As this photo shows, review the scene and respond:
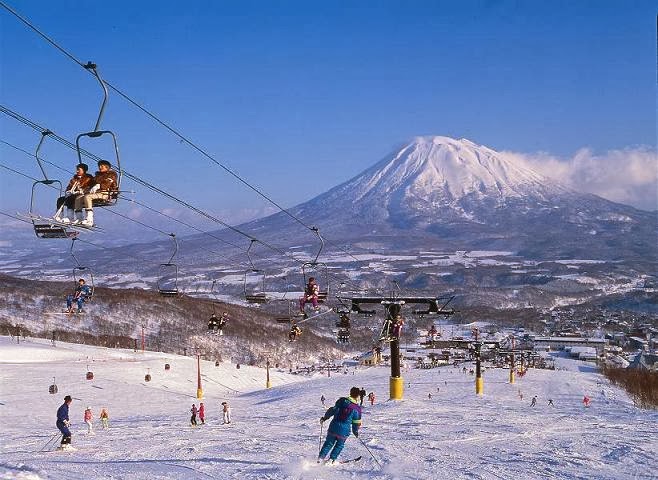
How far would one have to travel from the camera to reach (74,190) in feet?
35.5

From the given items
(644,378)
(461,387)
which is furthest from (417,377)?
(644,378)

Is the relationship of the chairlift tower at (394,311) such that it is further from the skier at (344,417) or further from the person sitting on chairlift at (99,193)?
the person sitting on chairlift at (99,193)

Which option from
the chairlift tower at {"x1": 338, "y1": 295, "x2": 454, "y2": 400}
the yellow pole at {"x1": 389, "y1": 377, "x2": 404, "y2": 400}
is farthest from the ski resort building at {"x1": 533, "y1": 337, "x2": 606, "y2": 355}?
the chairlift tower at {"x1": 338, "y1": 295, "x2": 454, "y2": 400}

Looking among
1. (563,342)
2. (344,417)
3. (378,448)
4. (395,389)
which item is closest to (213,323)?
(395,389)

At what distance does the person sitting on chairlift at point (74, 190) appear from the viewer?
1075 centimetres

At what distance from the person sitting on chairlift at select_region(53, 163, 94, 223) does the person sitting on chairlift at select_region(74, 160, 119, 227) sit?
0.29 feet

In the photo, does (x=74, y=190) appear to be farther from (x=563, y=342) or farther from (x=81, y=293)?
(x=563, y=342)

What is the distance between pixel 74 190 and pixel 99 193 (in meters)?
0.41

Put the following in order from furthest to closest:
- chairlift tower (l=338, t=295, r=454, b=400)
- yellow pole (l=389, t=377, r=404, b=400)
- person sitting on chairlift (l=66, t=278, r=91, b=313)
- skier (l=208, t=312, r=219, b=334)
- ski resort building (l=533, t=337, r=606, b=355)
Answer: ski resort building (l=533, t=337, r=606, b=355), yellow pole (l=389, t=377, r=404, b=400), skier (l=208, t=312, r=219, b=334), chairlift tower (l=338, t=295, r=454, b=400), person sitting on chairlift (l=66, t=278, r=91, b=313)

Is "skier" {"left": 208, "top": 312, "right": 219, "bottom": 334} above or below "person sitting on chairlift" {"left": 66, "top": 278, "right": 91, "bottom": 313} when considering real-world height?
below

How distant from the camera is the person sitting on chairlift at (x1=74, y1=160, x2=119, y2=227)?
35.0ft

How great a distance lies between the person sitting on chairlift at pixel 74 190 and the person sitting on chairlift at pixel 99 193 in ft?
0.29

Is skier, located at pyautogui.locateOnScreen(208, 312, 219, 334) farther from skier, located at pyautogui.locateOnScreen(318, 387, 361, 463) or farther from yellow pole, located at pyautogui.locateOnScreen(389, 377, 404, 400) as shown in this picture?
skier, located at pyautogui.locateOnScreen(318, 387, 361, 463)

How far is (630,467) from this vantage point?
1100 cm
